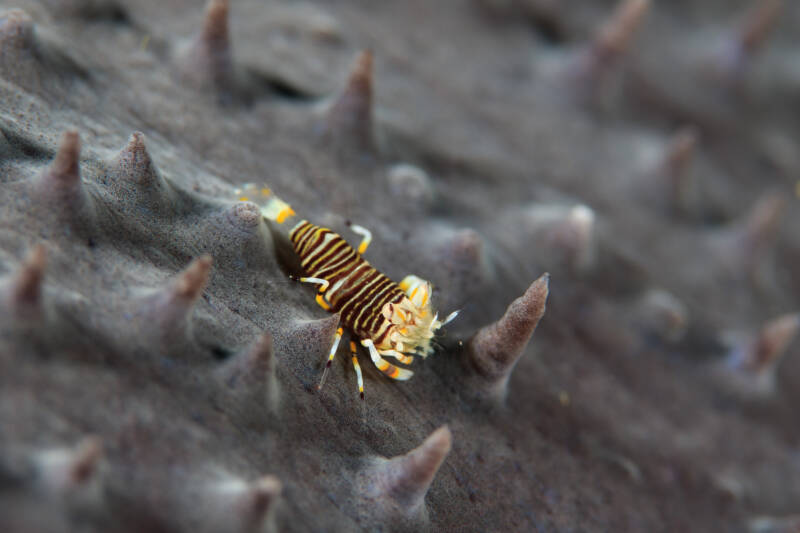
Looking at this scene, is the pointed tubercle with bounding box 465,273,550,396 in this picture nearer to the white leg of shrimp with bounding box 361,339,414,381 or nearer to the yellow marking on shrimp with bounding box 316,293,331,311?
the white leg of shrimp with bounding box 361,339,414,381

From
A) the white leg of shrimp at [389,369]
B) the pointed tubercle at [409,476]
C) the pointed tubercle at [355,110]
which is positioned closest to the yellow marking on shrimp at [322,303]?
the white leg of shrimp at [389,369]

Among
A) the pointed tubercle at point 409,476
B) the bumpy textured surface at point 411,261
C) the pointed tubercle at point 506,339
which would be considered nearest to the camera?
the bumpy textured surface at point 411,261

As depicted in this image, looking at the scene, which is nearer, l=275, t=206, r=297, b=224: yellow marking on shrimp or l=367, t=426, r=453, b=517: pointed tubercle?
l=367, t=426, r=453, b=517: pointed tubercle

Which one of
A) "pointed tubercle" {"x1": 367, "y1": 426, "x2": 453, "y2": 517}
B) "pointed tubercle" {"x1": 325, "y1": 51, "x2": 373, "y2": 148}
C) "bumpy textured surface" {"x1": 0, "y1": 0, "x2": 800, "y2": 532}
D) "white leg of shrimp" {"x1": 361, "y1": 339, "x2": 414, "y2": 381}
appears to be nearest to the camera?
"bumpy textured surface" {"x1": 0, "y1": 0, "x2": 800, "y2": 532}

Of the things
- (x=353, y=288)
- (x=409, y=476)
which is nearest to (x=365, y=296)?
(x=353, y=288)

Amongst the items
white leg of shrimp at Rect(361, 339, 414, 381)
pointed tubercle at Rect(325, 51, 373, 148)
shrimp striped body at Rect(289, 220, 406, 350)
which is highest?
pointed tubercle at Rect(325, 51, 373, 148)

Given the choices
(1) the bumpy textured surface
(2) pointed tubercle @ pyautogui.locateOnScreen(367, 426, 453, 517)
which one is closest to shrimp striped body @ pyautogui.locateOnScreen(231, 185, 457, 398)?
(1) the bumpy textured surface

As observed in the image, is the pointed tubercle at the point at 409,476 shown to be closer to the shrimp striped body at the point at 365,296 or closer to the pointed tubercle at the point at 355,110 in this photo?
the shrimp striped body at the point at 365,296

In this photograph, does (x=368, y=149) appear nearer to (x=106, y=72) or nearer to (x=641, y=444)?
(x=106, y=72)

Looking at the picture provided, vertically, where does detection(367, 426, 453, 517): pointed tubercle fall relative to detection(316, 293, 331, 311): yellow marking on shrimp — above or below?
below
